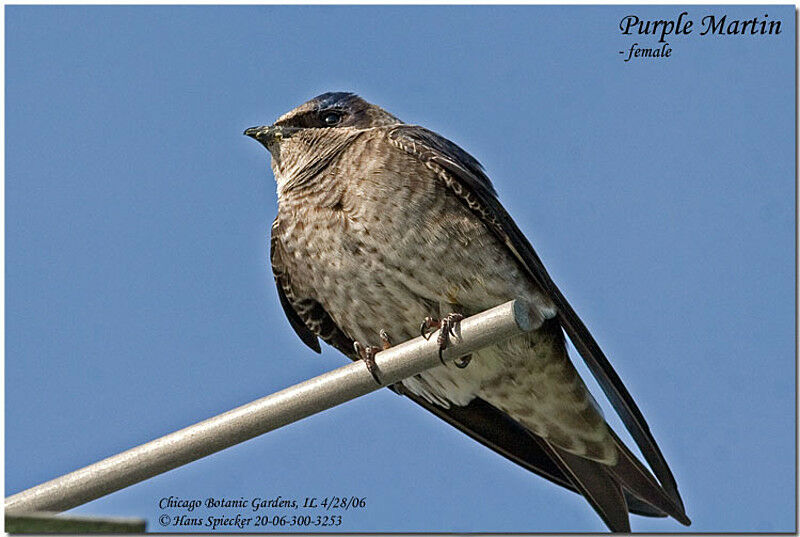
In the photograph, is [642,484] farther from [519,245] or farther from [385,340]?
[385,340]

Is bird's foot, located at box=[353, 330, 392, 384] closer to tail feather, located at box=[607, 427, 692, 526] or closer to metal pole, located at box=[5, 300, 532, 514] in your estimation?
metal pole, located at box=[5, 300, 532, 514]

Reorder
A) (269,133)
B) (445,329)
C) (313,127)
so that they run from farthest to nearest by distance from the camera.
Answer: (269,133) → (313,127) → (445,329)

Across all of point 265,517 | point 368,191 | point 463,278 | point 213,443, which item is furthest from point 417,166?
point 213,443

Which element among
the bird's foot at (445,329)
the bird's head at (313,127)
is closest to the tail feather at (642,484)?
the bird's foot at (445,329)

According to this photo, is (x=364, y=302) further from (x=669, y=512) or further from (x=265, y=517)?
(x=669, y=512)

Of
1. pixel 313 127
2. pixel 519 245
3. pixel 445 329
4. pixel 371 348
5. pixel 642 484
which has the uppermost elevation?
pixel 313 127

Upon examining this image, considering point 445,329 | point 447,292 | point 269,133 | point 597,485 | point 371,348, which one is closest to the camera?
point 445,329

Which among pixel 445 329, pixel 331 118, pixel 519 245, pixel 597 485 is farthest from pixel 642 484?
pixel 331 118
